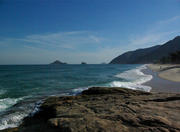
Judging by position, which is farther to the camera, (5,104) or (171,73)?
(171,73)

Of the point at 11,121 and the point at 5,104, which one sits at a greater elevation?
the point at 11,121

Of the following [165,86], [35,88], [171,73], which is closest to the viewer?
[165,86]

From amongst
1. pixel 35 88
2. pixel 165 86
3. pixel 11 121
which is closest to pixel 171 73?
pixel 165 86

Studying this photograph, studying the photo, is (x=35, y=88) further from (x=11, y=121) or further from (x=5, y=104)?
(x=11, y=121)

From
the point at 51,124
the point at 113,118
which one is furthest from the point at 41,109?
the point at 113,118

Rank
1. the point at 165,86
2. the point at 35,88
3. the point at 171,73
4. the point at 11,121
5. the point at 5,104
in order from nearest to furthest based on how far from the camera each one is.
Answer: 1. the point at 11,121
2. the point at 5,104
3. the point at 165,86
4. the point at 35,88
5. the point at 171,73

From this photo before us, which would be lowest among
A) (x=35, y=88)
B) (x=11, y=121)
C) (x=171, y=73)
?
(x=35, y=88)

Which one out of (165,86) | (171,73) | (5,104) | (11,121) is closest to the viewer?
(11,121)

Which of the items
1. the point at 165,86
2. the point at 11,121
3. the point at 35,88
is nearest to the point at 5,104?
the point at 11,121

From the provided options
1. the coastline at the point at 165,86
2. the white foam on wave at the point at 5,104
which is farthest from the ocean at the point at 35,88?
the coastline at the point at 165,86

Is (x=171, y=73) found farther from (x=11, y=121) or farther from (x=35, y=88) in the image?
(x=11, y=121)

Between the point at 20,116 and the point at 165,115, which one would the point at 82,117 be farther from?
→ the point at 20,116

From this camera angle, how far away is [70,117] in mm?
3855

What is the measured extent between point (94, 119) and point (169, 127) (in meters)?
2.03
